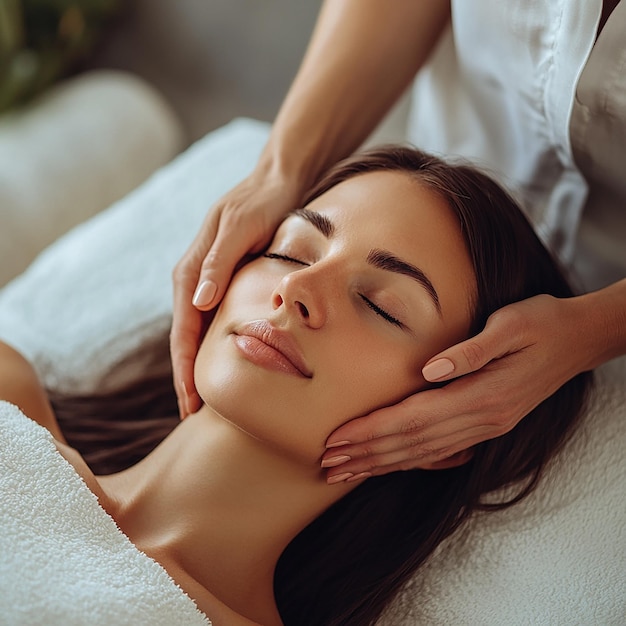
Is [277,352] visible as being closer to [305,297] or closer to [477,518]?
[305,297]

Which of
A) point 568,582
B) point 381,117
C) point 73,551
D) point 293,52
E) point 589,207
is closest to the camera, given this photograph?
point 73,551

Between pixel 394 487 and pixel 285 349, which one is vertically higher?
pixel 285 349

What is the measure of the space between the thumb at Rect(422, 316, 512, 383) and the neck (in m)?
0.18

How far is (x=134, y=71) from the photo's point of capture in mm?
2348

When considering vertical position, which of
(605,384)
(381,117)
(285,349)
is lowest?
(605,384)

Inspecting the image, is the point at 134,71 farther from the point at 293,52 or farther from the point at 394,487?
the point at 394,487

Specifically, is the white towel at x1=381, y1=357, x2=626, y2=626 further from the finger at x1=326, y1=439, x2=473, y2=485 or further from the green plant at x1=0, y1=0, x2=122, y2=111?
the green plant at x1=0, y1=0, x2=122, y2=111

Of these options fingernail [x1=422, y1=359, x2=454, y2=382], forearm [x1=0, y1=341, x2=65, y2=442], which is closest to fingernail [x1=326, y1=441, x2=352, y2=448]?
fingernail [x1=422, y1=359, x2=454, y2=382]

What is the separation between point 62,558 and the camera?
0.86 m

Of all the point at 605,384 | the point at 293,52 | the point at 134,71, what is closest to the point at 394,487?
the point at 605,384

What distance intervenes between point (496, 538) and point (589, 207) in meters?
0.51

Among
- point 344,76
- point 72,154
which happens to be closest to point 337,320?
point 344,76

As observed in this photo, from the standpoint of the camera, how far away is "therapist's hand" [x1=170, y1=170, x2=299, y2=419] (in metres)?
1.04

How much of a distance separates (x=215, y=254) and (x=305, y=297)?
0.21 metres
